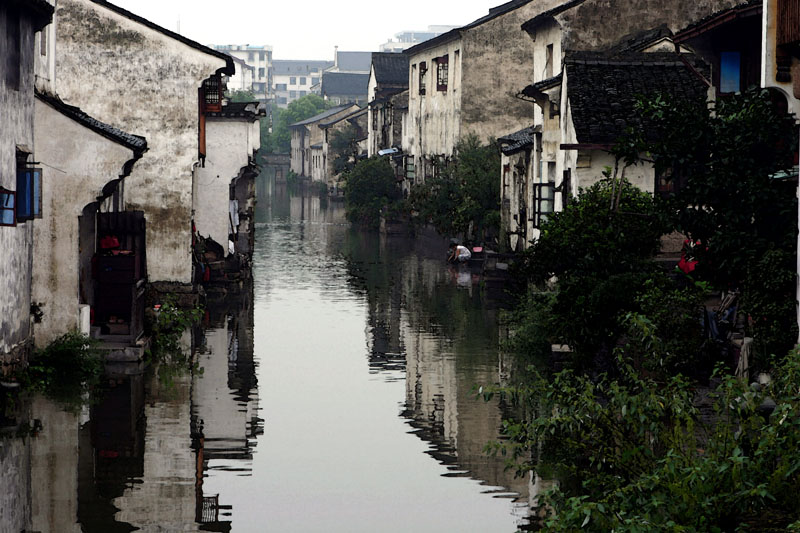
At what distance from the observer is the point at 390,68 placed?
76250 millimetres

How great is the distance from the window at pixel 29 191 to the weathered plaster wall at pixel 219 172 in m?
14.8

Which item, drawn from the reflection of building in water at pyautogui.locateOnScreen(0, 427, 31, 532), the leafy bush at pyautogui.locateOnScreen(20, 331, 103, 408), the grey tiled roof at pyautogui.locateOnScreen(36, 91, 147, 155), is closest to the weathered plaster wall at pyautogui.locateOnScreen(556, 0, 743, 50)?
the grey tiled roof at pyautogui.locateOnScreen(36, 91, 147, 155)

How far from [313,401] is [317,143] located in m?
87.5

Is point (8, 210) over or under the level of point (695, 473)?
over

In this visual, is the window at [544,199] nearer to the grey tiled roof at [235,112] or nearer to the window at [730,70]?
the grey tiled roof at [235,112]

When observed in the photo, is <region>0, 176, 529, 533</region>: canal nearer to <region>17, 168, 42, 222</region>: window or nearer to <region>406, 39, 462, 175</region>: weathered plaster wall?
<region>17, 168, 42, 222</region>: window

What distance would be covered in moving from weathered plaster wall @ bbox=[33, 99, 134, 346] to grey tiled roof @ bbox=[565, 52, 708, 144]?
9.78 metres

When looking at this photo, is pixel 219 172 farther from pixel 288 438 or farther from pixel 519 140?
pixel 288 438

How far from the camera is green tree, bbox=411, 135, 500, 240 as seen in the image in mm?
41062

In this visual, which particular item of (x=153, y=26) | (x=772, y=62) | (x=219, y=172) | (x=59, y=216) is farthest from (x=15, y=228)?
(x=219, y=172)

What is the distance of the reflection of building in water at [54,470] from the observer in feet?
39.0

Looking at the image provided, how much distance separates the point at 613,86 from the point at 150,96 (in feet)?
30.6

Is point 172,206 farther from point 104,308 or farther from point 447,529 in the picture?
point 447,529

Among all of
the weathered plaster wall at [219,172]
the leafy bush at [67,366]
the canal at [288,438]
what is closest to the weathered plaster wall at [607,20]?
the weathered plaster wall at [219,172]
